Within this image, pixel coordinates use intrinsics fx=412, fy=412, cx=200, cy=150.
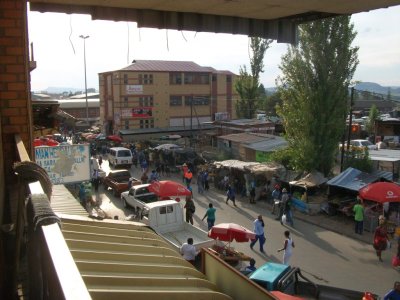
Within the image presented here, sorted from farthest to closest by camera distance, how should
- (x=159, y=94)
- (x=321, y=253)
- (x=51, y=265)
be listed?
(x=159, y=94) < (x=321, y=253) < (x=51, y=265)

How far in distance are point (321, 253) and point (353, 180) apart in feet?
18.2

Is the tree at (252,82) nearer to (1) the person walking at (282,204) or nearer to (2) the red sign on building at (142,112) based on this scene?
(2) the red sign on building at (142,112)

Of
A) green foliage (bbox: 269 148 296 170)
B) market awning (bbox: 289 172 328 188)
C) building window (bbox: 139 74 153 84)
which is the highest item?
building window (bbox: 139 74 153 84)

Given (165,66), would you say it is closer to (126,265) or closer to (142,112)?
(142,112)

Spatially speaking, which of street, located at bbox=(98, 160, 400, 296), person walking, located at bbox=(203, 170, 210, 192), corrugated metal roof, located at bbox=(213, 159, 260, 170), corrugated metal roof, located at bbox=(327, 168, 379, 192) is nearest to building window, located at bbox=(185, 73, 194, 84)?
corrugated metal roof, located at bbox=(213, 159, 260, 170)

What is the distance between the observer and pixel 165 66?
49.8 metres

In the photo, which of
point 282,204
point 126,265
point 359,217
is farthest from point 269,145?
point 126,265

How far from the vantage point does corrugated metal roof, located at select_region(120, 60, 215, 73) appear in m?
47.8

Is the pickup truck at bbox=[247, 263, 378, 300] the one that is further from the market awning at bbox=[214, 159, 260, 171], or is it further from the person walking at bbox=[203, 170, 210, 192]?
the person walking at bbox=[203, 170, 210, 192]

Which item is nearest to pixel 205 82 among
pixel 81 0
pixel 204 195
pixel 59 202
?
pixel 204 195

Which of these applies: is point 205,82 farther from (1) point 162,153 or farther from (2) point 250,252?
(2) point 250,252

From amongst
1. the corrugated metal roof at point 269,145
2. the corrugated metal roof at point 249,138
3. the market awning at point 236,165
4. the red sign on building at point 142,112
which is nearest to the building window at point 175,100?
the red sign on building at point 142,112

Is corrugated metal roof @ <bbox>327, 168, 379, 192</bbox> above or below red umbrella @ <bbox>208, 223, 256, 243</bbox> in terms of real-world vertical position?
above

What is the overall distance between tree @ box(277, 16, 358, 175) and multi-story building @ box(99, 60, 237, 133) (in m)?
23.8
